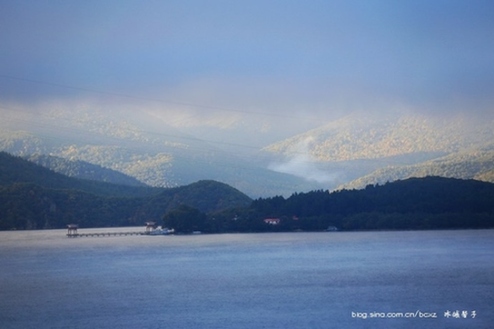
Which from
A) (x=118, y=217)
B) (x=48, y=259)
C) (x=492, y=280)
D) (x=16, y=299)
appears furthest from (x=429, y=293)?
(x=118, y=217)

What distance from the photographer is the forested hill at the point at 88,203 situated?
141 metres

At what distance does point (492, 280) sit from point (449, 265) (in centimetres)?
1170

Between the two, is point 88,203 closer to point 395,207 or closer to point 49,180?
point 49,180

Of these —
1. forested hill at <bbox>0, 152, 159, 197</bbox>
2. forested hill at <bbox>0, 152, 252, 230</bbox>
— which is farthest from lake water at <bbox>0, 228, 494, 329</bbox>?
forested hill at <bbox>0, 152, 159, 197</bbox>

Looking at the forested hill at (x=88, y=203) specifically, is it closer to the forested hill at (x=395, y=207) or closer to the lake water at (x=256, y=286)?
the forested hill at (x=395, y=207)

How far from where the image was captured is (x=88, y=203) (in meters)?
150

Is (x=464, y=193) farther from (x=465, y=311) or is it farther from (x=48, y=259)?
(x=465, y=311)

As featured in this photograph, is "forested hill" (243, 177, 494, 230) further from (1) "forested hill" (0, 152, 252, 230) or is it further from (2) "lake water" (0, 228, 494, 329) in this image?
(2) "lake water" (0, 228, 494, 329)

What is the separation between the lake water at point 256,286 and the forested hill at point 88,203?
48074 mm

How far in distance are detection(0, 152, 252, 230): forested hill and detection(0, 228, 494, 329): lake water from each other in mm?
48074

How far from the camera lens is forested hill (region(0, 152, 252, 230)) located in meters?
141

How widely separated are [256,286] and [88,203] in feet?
330

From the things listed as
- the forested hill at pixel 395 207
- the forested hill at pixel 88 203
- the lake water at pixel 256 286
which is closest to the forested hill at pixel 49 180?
the forested hill at pixel 88 203

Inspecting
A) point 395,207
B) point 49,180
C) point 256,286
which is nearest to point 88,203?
point 49,180
